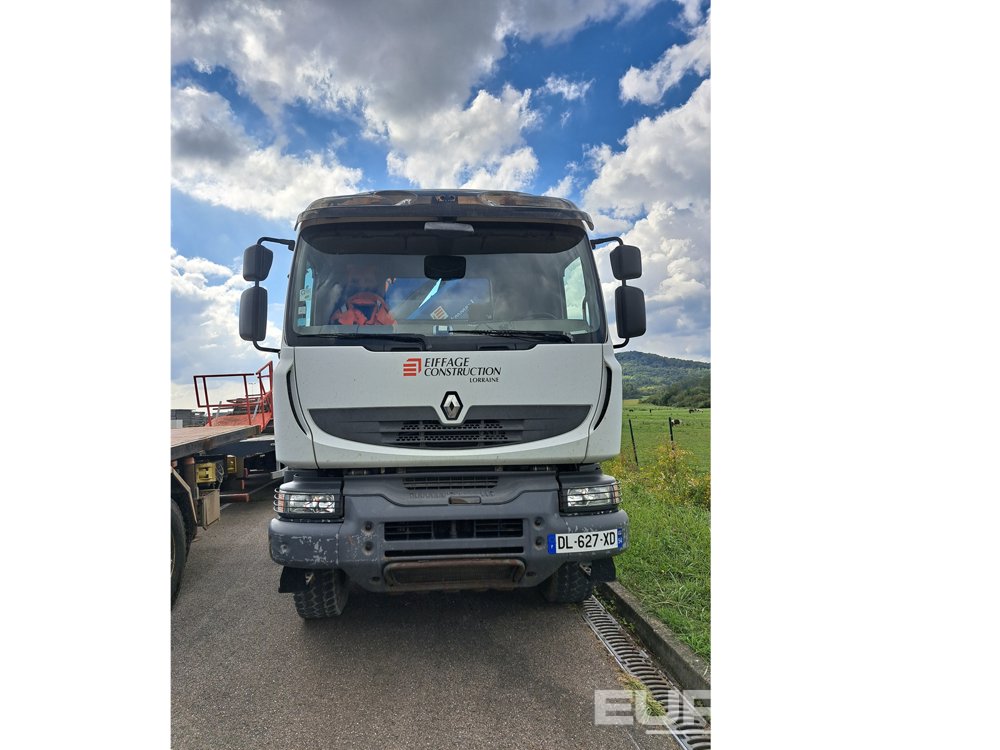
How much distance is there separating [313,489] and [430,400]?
0.80 meters

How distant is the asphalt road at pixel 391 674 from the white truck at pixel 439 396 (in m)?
0.39

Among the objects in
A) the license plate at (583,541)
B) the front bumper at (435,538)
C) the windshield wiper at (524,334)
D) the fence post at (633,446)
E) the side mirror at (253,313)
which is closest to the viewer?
the front bumper at (435,538)

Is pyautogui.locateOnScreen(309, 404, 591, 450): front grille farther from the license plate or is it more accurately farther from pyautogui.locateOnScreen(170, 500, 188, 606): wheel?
pyautogui.locateOnScreen(170, 500, 188, 606): wheel

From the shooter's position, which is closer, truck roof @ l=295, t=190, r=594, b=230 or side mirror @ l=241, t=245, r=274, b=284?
truck roof @ l=295, t=190, r=594, b=230

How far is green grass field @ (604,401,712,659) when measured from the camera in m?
3.72

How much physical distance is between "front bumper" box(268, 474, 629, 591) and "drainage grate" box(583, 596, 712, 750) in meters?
0.60

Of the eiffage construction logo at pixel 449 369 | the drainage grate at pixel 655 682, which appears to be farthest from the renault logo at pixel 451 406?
the drainage grate at pixel 655 682

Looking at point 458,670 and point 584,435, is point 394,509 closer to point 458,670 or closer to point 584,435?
point 458,670

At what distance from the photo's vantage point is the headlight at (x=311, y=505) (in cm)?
324

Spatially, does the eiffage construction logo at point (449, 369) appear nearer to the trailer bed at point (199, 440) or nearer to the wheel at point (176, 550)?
the trailer bed at point (199, 440)

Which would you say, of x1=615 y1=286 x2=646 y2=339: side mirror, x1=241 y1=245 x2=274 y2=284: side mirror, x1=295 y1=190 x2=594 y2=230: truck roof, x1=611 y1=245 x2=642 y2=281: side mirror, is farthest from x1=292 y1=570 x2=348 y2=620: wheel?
x1=611 y1=245 x2=642 y2=281: side mirror

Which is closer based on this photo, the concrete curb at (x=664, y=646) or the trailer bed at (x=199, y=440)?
the concrete curb at (x=664, y=646)

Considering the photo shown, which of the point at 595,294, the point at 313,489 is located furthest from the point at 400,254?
the point at 313,489

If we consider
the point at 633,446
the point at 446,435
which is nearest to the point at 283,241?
the point at 446,435
